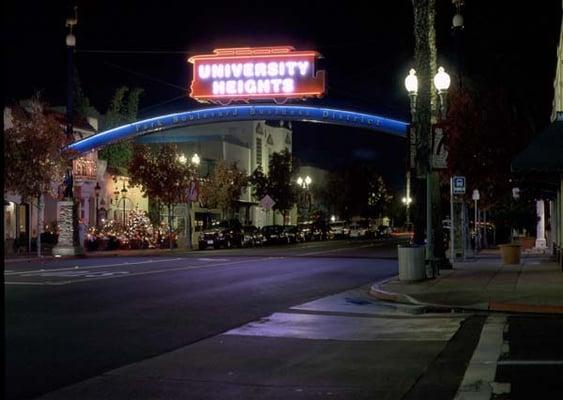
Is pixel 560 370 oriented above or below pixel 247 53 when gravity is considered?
below

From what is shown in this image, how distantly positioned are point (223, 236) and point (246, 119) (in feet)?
43.0

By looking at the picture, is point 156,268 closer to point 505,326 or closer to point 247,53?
point 505,326

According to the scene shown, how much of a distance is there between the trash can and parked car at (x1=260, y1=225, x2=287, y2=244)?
120 feet

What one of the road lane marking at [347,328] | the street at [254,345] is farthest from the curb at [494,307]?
the road lane marking at [347,328]

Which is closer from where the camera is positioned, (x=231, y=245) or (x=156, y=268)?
(x=156, y=268)

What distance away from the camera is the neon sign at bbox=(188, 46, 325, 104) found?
132ft

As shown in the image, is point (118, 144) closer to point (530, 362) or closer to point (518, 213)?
point (518, 213)

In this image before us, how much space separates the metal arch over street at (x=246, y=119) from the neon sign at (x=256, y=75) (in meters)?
2.47

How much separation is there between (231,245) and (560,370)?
43.3 m

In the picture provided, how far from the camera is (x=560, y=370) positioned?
29.5ft

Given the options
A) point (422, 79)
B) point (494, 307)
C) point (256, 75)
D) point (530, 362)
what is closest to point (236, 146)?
point (256, 75)

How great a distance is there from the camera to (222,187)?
58.2 m

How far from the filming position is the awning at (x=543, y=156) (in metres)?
18.8

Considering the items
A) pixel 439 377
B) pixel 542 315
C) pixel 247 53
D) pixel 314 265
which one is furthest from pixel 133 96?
pixel 439 377
